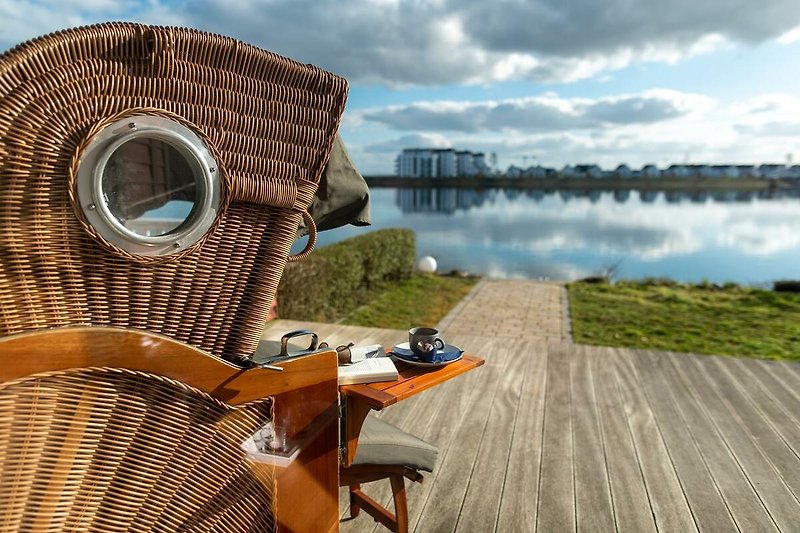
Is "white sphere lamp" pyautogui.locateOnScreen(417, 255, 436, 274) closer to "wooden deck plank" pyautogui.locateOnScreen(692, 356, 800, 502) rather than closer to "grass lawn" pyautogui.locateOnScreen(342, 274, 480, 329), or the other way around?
"grass lawn" pyautogui.locateOnScreen(342, 274, 480, 329)

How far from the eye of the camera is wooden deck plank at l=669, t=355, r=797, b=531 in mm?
2146

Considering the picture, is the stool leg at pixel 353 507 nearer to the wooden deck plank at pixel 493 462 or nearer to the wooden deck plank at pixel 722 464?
the wooden deck plank at pixel 493 462

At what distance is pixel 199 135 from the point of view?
3.41 ft

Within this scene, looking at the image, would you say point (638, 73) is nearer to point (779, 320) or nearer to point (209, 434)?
point (779, 320)

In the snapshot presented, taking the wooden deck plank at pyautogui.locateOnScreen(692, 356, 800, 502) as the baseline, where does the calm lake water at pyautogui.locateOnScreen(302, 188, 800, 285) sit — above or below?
below

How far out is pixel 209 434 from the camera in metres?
1.15

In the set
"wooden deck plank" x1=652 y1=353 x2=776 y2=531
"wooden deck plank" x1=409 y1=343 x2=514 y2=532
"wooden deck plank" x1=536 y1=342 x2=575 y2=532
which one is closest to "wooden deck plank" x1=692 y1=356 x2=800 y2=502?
"wooden deck plank" x1=652 y1=353 x2=776 y2=531

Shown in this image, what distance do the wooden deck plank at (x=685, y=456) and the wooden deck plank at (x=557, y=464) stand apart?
474mm

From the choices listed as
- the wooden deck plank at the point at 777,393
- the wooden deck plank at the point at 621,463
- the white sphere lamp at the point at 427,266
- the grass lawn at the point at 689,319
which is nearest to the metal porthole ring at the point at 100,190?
the wooden deck plank at the point at 621,463

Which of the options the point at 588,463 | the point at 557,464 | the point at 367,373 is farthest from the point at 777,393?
the point at 367,373

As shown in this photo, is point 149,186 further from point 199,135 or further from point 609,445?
point 609,445

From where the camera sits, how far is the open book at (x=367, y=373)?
142 centimetres

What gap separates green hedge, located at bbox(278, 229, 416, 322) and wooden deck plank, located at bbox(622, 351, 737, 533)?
127 inches

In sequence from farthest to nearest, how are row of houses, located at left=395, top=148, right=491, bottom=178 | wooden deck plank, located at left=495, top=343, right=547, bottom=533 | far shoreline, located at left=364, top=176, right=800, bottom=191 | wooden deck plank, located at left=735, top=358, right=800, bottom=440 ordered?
row of houses, located at left=395, top=148, right=491, bottom=178 < far shoreline, located at left=364, top=176, right=800, bottom=191 < wooden deck plank, located at left=735, top=358, right=800, bottom=440 < wooden deck plank, located at left=495, top=343, right=547, bottom=533
